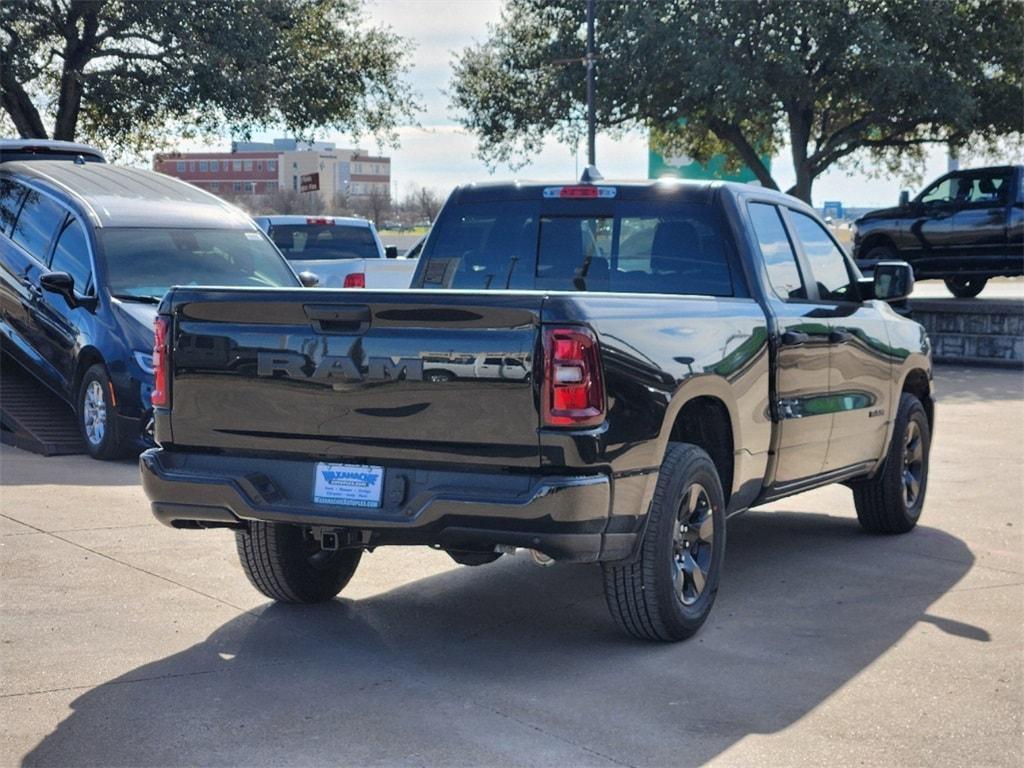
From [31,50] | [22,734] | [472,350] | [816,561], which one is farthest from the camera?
[31,50]

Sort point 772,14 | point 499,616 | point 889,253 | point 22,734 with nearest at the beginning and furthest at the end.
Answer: point 22,734 < point 499,616 < point 889,253 < point 772,14

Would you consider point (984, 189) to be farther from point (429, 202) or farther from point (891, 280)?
point (429, 202)

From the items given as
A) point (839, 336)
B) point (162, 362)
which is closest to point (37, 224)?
point (162, 362)

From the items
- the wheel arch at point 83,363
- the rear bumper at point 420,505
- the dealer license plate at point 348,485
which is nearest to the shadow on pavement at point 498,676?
the rear bumper at point 420,505

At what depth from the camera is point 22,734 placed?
4824mm

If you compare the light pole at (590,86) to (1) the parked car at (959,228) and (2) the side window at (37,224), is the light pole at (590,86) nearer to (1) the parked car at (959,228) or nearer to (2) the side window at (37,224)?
(1) the parked car at (959,228)

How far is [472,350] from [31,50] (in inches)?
931

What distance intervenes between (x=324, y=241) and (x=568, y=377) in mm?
14058

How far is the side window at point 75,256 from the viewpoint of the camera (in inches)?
462

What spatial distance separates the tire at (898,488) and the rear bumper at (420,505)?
335 cm

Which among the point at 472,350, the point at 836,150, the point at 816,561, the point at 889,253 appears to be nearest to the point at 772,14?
the point at 836,150

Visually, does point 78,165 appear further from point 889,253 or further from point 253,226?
point 889,253

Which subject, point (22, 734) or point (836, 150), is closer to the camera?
point (22, 734)

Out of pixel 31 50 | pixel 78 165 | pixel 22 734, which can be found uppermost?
pixel 31 50
